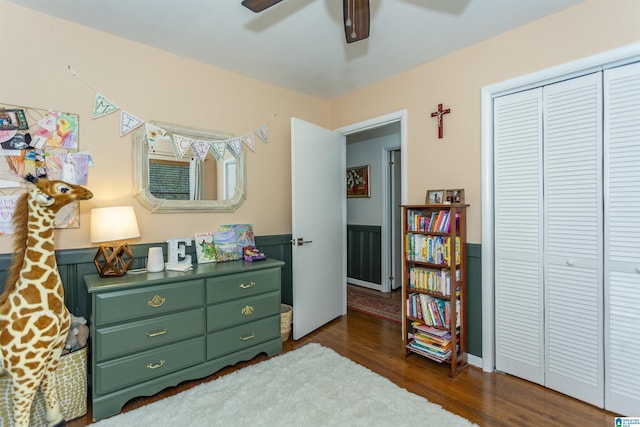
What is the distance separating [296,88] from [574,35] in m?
2.21

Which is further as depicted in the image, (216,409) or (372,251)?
(372,251)

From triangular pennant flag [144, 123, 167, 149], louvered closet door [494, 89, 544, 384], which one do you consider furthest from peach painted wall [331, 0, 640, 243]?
triangular pennant flag [144, 123, 167, 149]

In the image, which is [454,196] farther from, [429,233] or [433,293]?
[433,293]

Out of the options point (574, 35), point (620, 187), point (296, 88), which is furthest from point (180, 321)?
point (574, 35)

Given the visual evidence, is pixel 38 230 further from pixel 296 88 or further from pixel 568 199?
pixel 568 199

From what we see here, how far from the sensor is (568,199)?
6.36ft

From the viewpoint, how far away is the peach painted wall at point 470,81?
179cm

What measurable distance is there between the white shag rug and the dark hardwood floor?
120mm

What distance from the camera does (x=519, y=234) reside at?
2.14 meters

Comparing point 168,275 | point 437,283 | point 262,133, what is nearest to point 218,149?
point 262,133

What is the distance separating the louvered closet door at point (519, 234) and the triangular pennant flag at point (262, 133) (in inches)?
77.2

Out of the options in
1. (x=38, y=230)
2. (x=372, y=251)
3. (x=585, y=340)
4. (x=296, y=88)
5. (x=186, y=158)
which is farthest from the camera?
(x=372, y=251)

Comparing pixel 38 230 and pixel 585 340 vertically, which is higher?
pixel 38 230

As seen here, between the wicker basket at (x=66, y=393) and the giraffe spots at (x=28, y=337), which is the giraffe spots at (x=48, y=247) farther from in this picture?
the wicker basket at (x=66, y=393)
